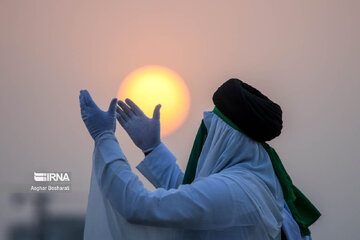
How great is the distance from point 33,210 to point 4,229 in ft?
1.68

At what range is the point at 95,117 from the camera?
1.18 m

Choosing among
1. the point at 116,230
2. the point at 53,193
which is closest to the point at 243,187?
the point at 116,230

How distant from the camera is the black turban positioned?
1168 mm

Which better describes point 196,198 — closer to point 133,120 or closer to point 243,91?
point 243,91

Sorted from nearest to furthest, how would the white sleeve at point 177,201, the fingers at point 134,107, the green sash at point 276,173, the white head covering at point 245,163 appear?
the white sleeve at point 177,201 → the white head covering at point 245,163 → the green sash at point 276,173 → the fingers at point 134,107

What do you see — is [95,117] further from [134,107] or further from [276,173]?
[276,173]

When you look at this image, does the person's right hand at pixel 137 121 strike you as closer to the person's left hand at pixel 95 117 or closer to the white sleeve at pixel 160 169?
the white sleeve at pixel 160 169

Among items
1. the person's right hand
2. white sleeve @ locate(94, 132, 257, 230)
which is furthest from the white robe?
the person's right hand

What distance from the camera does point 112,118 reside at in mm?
1206

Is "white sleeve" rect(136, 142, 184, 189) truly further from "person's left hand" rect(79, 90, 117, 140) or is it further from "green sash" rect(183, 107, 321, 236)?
"person's left hand" rect(79, 90, 117, 140)

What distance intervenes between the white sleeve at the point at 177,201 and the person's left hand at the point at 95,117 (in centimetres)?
9

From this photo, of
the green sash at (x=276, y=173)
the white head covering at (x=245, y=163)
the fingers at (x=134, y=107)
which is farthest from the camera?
the fingers at (x=134, y=107)

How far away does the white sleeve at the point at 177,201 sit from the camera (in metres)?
1.00

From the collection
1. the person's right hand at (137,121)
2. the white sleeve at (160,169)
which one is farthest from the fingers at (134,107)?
the white sleeve at (160,169)
